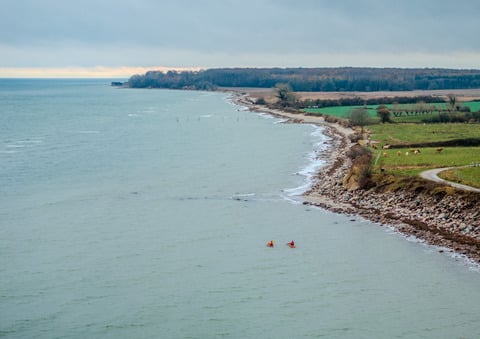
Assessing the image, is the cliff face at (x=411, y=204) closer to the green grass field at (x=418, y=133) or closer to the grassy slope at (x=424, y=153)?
the grassy slope at (x=424, y=153)

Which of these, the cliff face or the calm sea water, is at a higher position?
the cliff face

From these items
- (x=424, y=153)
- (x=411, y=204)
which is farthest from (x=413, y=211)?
(x=424, y=153)

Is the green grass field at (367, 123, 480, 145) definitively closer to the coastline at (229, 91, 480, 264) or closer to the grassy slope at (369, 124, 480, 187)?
the grassy slope at (369, 124, 480, 187)

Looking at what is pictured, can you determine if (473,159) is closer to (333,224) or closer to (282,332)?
(333,224)

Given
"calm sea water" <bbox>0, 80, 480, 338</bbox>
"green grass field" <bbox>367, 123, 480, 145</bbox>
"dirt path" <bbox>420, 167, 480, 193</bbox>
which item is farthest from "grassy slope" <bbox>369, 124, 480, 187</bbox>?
"calm sea water" <bbox>0, 80, 480, 338</bbox>

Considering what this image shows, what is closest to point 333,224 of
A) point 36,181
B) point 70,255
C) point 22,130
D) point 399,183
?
point 399,183

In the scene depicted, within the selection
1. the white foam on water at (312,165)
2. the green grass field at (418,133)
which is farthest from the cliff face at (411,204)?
the green grass field at (418,133)

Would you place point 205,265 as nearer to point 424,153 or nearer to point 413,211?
point 413,211
